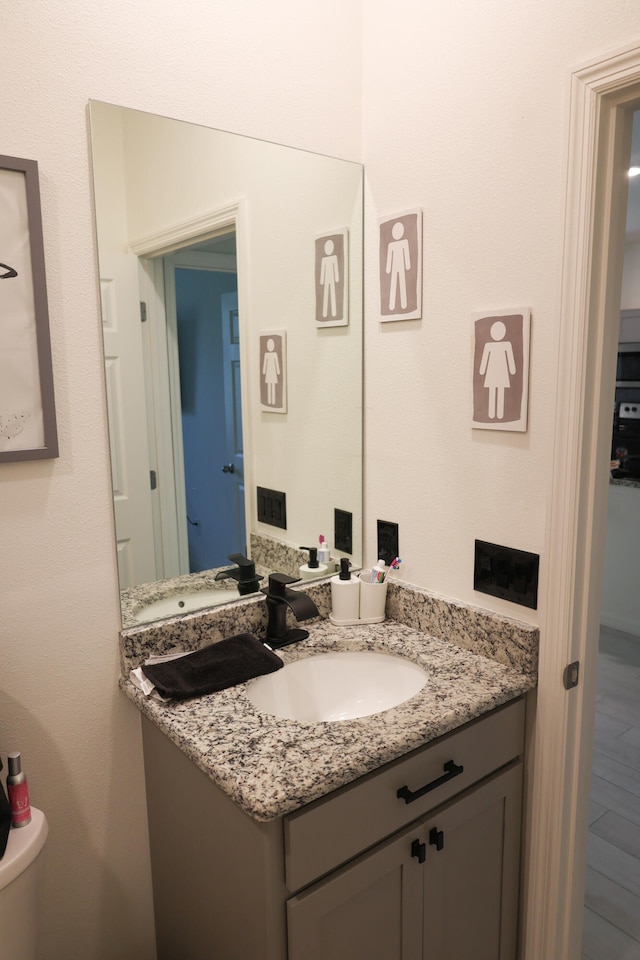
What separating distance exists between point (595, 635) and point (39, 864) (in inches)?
44.8

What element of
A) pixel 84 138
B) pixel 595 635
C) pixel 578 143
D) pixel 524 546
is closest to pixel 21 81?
pixel 84 138

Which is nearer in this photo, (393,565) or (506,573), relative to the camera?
(506,573)

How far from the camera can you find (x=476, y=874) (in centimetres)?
137

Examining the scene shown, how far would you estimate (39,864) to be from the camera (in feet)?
3.61

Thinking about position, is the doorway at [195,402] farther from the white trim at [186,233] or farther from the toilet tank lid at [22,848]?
the toilet tank lid at [22,848]

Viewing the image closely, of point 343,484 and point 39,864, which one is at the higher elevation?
point 343,484

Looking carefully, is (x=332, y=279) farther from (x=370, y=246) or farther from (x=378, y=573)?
(x=378, y=573)

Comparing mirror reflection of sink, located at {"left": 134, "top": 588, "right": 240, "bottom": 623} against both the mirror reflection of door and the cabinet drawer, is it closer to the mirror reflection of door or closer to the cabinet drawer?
the mirror reflection of door

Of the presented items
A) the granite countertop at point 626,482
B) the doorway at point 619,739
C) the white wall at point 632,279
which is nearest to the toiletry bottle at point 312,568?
the doorway at point 619,739

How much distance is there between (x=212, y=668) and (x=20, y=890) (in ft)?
1.58


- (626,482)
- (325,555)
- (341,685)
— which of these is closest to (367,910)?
(341,685)

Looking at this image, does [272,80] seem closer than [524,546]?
No

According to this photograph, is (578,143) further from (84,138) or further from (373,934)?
(373,934)

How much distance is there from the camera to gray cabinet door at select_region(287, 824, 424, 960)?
3.56ft
